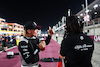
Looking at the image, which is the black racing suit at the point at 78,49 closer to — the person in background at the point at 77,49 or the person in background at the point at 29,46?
the person in background at the point at 77,49

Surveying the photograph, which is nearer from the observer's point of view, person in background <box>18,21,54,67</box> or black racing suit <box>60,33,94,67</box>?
black racing suit <box>60,33,94,67</box>

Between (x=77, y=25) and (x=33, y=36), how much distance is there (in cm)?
94

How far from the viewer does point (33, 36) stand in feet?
5.84

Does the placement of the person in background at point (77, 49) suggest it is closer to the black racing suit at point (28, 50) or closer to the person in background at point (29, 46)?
the person in background at point (29, 46)

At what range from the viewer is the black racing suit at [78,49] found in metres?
1.38

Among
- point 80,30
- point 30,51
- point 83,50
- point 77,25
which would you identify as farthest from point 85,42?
point 30,51

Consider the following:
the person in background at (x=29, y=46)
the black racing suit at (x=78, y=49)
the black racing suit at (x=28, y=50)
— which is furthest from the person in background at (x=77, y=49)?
the black racing suit at (x=28, y=50)

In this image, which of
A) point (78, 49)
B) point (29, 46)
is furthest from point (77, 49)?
point (29, 46)

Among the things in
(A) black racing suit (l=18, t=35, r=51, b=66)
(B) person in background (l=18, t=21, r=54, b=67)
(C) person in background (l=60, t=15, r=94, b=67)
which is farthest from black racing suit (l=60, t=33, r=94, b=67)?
(A) black racing suit (l=18, t=35, r=51, b=66)

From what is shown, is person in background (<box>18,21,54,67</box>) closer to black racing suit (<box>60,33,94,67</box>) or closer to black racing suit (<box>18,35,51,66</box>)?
black racing suit (<box>18,35,51,66</box>)

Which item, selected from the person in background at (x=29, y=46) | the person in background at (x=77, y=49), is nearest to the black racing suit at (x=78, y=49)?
the person in background at (x=77, y=49)

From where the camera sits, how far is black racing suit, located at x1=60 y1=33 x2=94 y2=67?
54.2 inches

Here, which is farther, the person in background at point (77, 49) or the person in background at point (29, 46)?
the person in background at point (29, 46)

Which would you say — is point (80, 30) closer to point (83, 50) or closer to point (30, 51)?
point (83, 50)
